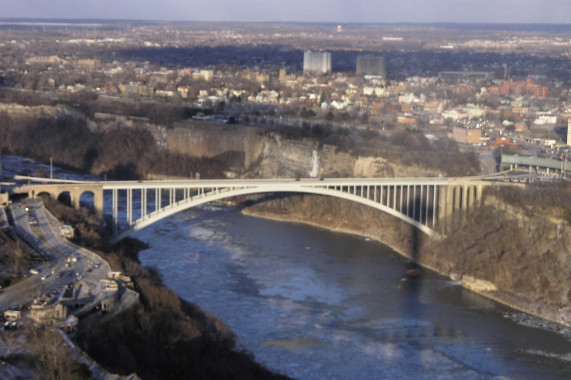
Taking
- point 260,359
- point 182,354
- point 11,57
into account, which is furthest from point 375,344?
point 11,57

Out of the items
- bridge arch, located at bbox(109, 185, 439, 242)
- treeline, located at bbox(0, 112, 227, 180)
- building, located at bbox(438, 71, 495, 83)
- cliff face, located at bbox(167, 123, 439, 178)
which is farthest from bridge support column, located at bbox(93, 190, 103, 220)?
building, located at bbox(438, 71, 495, 83)

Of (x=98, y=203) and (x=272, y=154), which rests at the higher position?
(x=98, y=203)

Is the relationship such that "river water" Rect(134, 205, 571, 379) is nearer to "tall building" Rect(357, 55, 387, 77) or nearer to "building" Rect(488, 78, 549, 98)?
"building" Rect(488, 78, 549, 98)

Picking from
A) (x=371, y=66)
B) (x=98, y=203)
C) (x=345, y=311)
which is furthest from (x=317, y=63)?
(x=345, y=311)

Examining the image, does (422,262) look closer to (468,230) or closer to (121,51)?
(468,230)

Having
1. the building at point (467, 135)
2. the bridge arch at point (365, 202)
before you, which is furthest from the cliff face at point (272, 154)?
the building at point (467, 135)

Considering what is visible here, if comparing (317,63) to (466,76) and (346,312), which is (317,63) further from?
(346,312)
